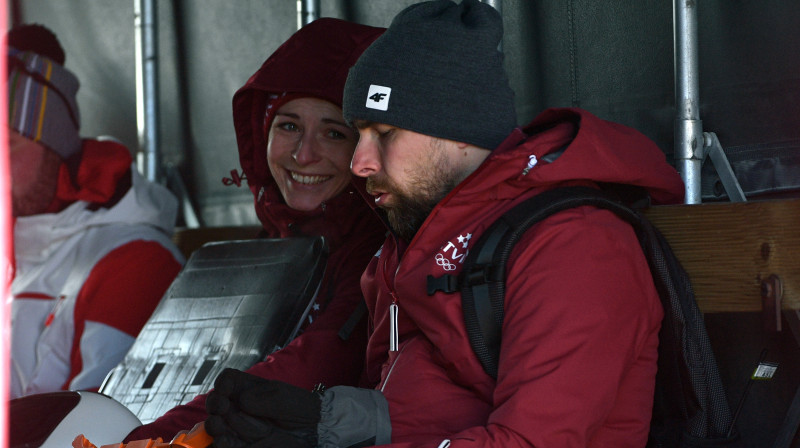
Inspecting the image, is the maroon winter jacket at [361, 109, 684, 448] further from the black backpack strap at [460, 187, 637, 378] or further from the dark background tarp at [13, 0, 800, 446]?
the dark background tarp at [13, 0, 800, 446]

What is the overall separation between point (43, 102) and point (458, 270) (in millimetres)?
2265

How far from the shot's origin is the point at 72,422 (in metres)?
1.88

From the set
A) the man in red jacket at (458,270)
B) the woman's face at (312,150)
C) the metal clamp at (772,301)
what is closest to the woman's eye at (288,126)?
the woman's face at (312,150)

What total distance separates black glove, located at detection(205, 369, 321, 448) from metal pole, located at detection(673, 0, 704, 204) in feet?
3.53

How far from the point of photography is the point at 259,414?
4.61ft

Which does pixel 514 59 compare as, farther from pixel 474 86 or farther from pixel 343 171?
pixel 474 86

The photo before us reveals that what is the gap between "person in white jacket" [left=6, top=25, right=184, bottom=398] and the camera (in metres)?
2.99

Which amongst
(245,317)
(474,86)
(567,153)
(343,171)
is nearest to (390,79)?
(474,86)

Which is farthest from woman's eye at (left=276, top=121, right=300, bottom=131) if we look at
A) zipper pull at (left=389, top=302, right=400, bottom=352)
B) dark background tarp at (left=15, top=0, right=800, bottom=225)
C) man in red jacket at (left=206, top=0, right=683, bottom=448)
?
zipper pull at (left=389, top=302, right=400, bottom=352)

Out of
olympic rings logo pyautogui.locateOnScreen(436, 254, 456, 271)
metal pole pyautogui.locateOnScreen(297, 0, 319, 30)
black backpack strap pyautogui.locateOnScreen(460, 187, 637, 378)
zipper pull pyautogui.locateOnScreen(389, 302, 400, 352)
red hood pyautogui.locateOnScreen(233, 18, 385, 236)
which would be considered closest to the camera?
black backpack strap pyautogui.locateOnScreen(460, 187, 637, 378)

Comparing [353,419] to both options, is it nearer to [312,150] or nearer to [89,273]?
[312,150]

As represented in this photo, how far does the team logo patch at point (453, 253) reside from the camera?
157cm

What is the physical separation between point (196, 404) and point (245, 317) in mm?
352

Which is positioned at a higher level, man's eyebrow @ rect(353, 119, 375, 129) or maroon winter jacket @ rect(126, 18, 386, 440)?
man's eyebrow @ rect(353, 119, 375, 129)
